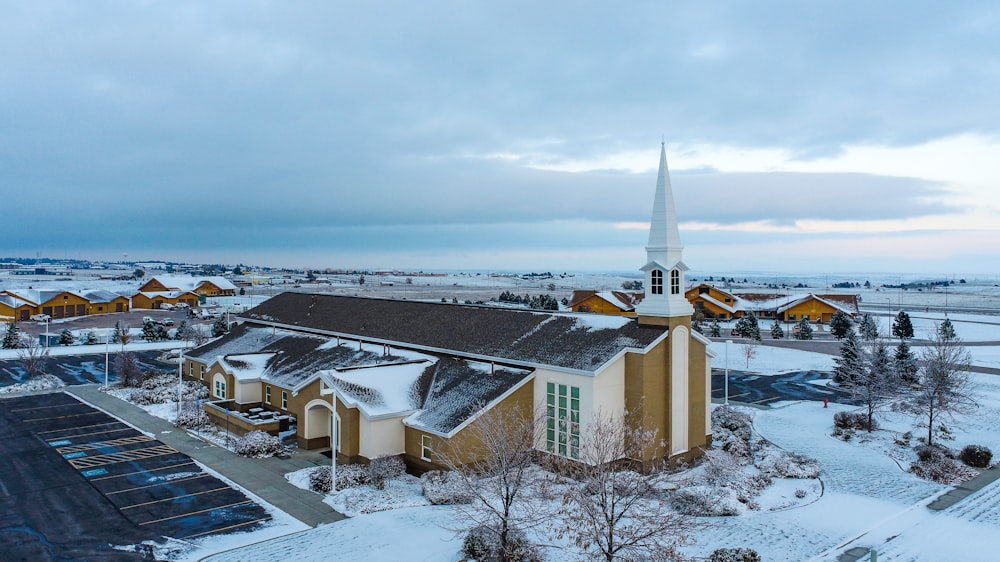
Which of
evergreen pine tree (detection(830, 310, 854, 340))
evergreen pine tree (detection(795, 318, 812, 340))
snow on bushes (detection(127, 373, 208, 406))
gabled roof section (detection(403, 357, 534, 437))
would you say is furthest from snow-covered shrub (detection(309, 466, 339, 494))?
evergreen pine tree (detection(830, 310, 854, 340))

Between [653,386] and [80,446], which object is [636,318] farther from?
[80,446]

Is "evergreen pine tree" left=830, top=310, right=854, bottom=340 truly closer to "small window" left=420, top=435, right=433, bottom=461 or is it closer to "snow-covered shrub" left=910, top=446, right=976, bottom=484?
"snow-covered shrub" left=910, top=446, right=976, bottom=484

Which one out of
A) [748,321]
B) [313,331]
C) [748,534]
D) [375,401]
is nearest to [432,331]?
[375,401]

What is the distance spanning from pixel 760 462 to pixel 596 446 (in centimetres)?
1591

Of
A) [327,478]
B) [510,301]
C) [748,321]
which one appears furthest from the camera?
[510,301]

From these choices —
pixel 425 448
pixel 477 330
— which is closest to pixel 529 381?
pixel 425 448

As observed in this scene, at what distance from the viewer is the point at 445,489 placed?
25703 mm

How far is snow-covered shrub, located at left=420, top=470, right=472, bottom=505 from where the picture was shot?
25172 millimetres

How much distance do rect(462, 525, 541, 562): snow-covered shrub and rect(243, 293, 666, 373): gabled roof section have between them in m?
9.78

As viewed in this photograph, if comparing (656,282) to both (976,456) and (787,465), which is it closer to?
(787,465)

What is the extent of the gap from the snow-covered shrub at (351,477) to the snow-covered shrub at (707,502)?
12.5 meters

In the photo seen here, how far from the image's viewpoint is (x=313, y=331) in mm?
45875

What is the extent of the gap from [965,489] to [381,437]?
979 inches

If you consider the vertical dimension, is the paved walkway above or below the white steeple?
below
